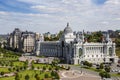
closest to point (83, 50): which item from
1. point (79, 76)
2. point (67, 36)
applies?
point (67, 36)

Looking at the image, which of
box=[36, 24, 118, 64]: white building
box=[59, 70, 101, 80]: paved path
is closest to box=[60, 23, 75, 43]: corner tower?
box=[36, 24, 118, 64]: white building

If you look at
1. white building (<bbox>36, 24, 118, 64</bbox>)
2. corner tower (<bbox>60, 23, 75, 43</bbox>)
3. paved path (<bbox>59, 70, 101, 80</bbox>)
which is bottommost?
paved path (<bbox>59, 70, 101, 80</bbox>)

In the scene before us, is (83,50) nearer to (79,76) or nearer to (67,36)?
(67,36)

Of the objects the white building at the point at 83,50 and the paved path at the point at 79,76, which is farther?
the white building at the point at 83,50

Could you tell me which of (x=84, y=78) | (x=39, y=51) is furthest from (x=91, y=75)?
(x=39, y=51)

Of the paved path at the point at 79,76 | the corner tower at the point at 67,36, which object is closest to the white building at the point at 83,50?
the corner tower at the point at 67,36

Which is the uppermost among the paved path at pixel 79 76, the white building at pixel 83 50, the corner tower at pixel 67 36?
the corner tower at pixel 67 36

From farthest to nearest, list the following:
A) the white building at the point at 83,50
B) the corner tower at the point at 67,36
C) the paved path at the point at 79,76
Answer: the corner tower at the point at 67,36 → the white building at the point at 83,50 → the paved path at the point at 79,76

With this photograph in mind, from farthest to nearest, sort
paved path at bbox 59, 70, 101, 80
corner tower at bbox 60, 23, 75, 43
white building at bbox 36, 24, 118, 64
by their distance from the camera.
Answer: corner tower at bbox 60, 23, 75, 43, white building at bbox 36, 24, 118, 64, paved path at bbox 59, 70, 101, 80

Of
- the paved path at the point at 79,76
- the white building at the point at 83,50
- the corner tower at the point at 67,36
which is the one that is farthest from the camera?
the corner tower at the point at 67,36

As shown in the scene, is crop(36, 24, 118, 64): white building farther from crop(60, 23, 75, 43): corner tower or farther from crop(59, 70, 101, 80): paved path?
crop(59, 70, 101, 80): paved path

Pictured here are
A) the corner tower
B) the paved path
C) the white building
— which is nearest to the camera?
the paved path

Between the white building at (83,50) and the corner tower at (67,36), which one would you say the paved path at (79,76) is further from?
the corner tower at (67,36)

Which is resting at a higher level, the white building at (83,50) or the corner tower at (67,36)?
the corner tower at (67,36)
